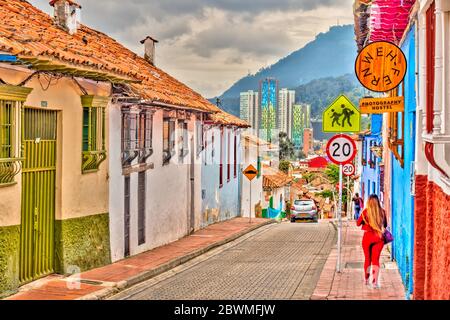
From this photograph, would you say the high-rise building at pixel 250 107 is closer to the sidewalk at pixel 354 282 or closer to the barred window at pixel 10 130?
the sidewalk at pixel 354 282

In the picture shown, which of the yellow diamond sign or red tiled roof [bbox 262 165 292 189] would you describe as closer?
the yellow diamond sign

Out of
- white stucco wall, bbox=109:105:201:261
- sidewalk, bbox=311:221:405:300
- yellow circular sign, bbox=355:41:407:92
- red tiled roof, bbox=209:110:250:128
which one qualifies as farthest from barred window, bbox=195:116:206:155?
yellow circular sign, bbox=355:41:407:92

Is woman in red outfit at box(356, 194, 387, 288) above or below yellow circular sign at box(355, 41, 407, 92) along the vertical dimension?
below

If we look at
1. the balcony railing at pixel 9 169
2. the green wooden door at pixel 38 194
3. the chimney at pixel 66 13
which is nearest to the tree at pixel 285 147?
the chimney at pixel 66 13

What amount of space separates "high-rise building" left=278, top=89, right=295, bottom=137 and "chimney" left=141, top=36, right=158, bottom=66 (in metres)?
129

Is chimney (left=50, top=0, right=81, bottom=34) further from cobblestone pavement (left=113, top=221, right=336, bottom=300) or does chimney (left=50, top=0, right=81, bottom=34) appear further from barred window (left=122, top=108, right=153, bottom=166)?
cobblestone pavement (left=113, top=221, right=336, bottom=300)

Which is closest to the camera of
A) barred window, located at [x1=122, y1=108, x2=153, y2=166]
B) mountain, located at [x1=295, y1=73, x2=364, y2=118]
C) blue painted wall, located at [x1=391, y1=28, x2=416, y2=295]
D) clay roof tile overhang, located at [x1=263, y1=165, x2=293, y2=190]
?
blue painted wall, located at [x1=391, y1=28, x2=416, y2=295]

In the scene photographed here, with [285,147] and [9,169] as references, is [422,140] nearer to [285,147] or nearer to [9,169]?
[9,169]

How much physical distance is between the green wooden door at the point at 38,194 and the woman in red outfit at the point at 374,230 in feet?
16.6

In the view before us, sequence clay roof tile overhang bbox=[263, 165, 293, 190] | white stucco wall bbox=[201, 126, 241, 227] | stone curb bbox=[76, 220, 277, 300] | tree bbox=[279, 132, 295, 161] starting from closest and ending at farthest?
stone curb bbox=[76, 220, 277, 300] → white stucco wall bbox=[201, 126, 241, 227] → clay roof tile overhang bbox=[263, 165, 293, 190] → tree bbox=[279, 132, 295, 161]

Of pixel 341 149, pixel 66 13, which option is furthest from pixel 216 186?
pixel 341 149

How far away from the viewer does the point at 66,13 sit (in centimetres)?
1452

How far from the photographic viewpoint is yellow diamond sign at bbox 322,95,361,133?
1243 centimetres
